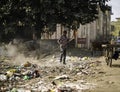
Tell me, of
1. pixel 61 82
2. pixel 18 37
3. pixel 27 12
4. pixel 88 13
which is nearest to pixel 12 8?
pixel 27 12

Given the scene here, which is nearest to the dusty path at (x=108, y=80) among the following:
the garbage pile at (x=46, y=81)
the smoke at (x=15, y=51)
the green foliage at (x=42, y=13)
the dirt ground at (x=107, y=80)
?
the dirt ground at (x=107, y=80)

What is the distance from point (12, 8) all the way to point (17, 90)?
14.5m

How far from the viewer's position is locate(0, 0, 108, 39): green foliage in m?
24.5

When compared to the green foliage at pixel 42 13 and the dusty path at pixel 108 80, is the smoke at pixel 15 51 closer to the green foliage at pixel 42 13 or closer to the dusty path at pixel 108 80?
the green foliage at pixel 42 13

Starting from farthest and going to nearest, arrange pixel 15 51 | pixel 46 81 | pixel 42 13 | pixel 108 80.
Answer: pixel 15 51 < pixel 42 13 < pixel 108 80 < pixel 46 81

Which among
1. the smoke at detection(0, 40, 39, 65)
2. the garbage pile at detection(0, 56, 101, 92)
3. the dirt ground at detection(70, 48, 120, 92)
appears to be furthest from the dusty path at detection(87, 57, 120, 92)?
the smoke at detection(0, 40, 39, 65)

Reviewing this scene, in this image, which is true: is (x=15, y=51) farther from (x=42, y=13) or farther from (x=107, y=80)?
(x=107, y=80)

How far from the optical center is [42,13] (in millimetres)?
24578

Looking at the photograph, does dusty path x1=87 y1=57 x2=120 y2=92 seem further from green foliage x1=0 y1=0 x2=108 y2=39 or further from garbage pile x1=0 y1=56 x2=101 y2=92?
green foliage x1=0 y1=0 x2=108 y2=39

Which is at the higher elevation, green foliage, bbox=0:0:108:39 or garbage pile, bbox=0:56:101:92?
green foliage, bbox=0:0:108:39

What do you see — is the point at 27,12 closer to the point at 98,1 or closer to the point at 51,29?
the point at 51,29

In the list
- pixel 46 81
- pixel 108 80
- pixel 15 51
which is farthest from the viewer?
pixel 15 51

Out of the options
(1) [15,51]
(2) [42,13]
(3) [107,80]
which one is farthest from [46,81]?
(1) [15,51]

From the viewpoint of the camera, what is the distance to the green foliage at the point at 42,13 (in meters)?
24.5
